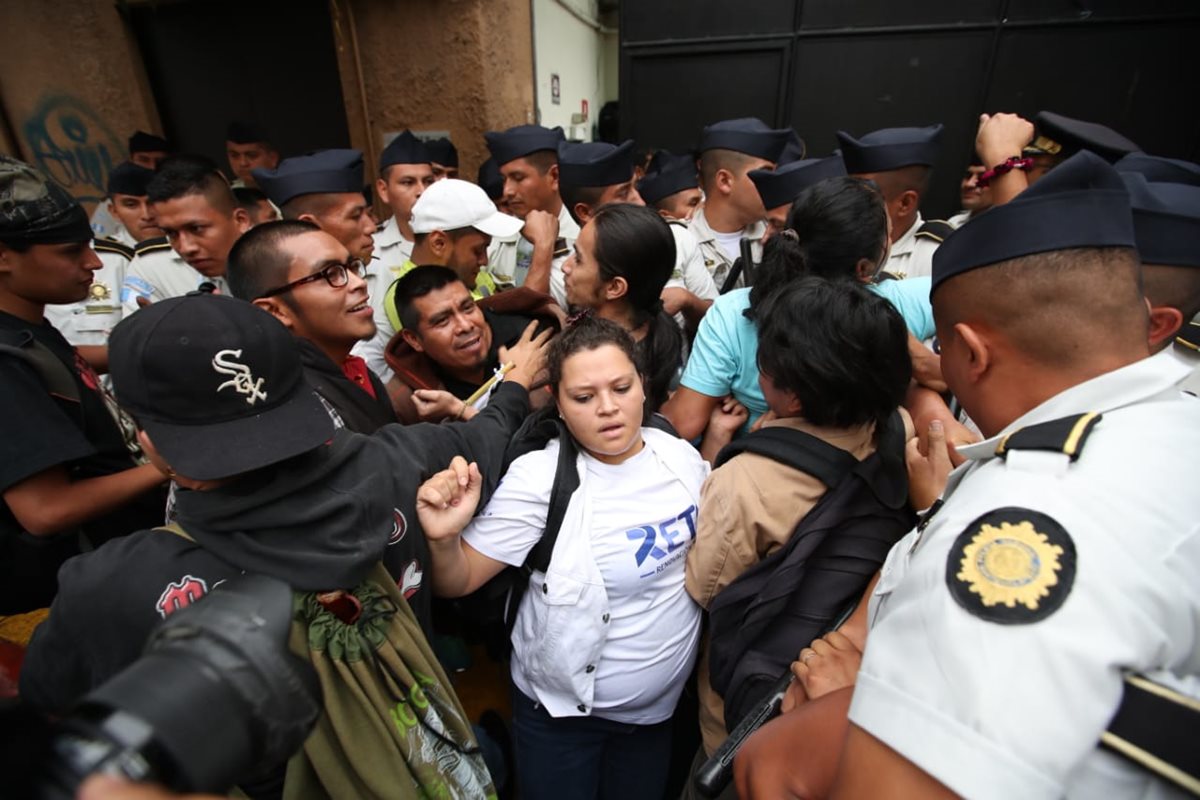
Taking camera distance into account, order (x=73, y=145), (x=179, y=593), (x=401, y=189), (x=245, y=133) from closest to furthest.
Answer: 1. (x=179, y=593)
2. (x=401, y=189)
3. (x=245, y=133)
4. (x=73, y=145)

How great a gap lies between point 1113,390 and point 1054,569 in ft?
1.25

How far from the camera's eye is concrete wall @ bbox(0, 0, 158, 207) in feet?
15.6

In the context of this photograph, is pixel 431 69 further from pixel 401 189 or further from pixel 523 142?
pixel 523 142

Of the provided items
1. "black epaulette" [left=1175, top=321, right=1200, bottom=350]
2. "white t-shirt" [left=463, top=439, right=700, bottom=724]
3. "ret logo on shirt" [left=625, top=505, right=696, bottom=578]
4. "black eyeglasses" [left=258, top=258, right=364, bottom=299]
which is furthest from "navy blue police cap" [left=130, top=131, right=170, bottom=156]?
"black epaulette" [left=1175, top=321, right=1200, bottom=350]

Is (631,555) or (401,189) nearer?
(631,555)

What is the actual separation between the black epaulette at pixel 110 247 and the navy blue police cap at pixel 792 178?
403cm

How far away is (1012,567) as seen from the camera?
0.70m

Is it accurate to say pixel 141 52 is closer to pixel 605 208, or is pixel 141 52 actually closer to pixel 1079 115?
pixel 605 208

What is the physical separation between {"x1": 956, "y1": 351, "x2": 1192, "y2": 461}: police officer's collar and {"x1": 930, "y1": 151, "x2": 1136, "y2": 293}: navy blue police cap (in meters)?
0.22

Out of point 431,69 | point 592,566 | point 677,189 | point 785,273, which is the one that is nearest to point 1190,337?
point 785,273

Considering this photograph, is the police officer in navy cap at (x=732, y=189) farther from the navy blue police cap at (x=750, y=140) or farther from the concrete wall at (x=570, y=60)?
the concrete wall at (x=570, y=60)

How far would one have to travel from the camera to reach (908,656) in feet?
2.45

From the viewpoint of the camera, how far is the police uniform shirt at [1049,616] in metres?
0.64

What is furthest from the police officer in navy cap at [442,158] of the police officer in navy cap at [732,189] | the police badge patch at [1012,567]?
the police badge patch at [1012,567]
